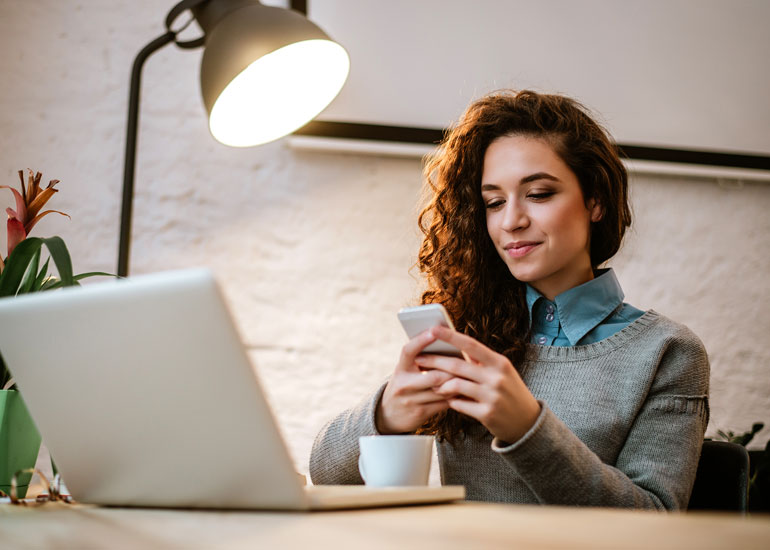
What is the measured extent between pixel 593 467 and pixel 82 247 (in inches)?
63.1

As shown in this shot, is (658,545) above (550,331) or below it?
above

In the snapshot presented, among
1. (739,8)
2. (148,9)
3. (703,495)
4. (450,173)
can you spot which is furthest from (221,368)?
(739,8)

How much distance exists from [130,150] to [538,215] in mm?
1014

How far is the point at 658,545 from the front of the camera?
0.42 m

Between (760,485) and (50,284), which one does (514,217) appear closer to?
(50,284)

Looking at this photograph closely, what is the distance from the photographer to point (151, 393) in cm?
63

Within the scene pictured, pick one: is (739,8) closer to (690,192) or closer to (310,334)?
(690,192)

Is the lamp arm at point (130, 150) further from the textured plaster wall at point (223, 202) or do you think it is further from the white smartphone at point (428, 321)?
the white smartphone at point (428, 321)

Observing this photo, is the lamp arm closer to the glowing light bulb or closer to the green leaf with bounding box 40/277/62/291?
the glowing light bulb

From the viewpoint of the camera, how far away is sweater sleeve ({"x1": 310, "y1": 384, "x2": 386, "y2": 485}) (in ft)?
3.64

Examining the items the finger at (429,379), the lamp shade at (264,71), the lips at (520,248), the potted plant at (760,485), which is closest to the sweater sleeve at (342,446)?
the finger at (429,379)

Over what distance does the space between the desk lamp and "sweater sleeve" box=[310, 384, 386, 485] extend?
2.13 feet

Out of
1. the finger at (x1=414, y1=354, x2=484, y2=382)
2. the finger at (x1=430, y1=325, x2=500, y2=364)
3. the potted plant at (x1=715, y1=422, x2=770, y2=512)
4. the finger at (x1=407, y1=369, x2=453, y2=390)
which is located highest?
the finger at (x1=430, y1=325, x2=500, y2=364)

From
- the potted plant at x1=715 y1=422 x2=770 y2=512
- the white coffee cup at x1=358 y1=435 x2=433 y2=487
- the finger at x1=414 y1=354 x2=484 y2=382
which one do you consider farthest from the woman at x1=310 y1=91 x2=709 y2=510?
the potted plant at x1=715 y1=422 x2=770 y2=512
